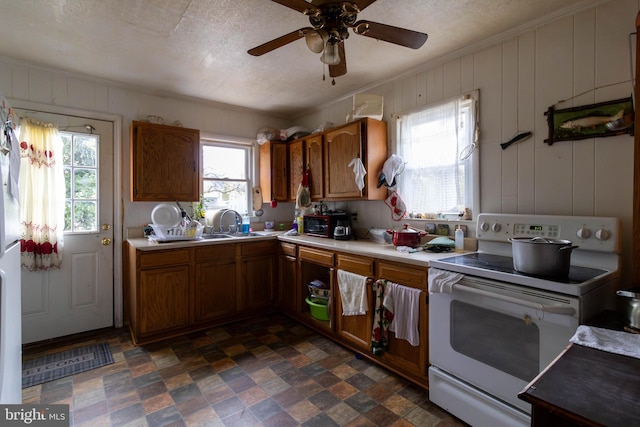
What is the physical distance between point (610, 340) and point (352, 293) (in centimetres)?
160

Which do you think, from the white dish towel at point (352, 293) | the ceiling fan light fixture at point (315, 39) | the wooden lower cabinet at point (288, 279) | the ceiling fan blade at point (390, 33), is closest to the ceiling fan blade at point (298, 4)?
the ceiling fan light fixture at point (315, 39)

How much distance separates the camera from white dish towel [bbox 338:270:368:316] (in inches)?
92.0

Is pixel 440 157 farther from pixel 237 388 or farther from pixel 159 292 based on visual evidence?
pixel 159 292

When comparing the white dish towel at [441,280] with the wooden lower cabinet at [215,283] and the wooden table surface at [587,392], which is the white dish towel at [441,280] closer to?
the wooden table surface at [587,392]

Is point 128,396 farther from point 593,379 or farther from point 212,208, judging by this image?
point 593,379

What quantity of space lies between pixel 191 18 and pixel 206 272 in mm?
2110

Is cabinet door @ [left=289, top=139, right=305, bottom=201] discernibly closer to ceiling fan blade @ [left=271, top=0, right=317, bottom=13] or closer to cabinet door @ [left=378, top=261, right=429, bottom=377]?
cabinet door @ [left=378, top=261, right=429, bottom=377]

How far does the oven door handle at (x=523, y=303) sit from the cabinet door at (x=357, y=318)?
0.74m

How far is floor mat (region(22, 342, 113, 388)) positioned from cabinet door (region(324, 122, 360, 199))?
7.87ft

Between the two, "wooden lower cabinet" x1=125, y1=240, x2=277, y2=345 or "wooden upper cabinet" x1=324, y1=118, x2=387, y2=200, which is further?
"wooden upper cabinet" x1=324, y1=118, x2=387, y2=200

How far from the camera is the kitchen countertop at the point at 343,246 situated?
82.2 inches

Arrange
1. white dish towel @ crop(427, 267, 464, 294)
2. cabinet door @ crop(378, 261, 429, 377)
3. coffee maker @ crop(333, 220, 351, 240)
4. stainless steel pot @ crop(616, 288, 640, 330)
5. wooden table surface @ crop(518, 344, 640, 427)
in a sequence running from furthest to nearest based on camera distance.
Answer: coffee maker @ crop(333, 220, 351, 240) → cabinet door @ crop(378, 261, 429, 377) → white dish towel @ crop(427, 267, 464, 294) → stainless steel pot @ crop(616, 288, 640, 330) → wooden table surface @ crop(518, 344, 640, 427)

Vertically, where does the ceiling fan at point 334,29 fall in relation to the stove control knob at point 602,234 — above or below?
above

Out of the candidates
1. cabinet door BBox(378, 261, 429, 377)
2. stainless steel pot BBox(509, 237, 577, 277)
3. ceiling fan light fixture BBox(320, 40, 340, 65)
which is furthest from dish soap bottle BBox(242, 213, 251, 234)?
stainless steel pot BBox(509, 237, 577, 277)
